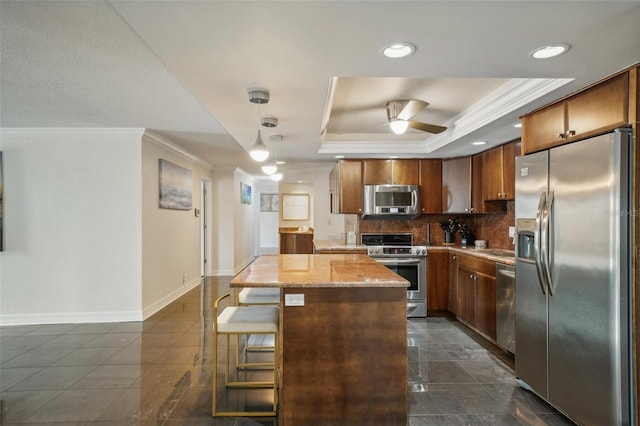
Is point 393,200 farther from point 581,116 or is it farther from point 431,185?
point 581,116

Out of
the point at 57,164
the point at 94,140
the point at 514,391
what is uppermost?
the point at 94,140

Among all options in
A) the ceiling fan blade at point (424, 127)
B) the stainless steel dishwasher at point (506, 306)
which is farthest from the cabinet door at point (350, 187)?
the stainless steel dishwasher at point (506, 306)

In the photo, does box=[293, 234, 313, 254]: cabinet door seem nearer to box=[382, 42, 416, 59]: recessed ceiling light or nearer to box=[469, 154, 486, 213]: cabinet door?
box=[469, 154, 486, 213]: cabinet door

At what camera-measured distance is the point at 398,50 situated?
66.9 inches

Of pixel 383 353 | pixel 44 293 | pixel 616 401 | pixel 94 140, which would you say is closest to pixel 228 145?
pixel 94 140

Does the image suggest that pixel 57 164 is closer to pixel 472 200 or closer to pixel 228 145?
pixel 228 145

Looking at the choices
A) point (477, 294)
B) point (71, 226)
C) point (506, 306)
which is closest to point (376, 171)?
point (477, 294)

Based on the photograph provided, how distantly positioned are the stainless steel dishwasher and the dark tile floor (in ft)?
0.58

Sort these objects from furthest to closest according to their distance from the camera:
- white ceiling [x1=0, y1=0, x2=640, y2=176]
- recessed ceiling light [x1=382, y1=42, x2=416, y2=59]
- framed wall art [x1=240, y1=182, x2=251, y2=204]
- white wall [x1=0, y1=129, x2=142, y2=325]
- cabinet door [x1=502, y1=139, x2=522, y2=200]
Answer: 1. framed wall art [x1=240, y1=182, x2=251, y2=204]
2. white wall [x1=0, y1=129, x2=142, y2=325]
3. cabinet door [x1=502, y1=139, x2=522, y2=200]
4. recessed ceiling light [x1=382, y1=42, x2=416, y2=59]
5. white ceiling [x1=0, y1=0, x2=640, y2=176]

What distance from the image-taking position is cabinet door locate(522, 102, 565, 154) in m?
2.28

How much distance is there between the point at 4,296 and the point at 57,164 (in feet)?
5.49

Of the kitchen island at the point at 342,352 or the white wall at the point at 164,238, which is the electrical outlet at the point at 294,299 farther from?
the white wall at the point at 164,238

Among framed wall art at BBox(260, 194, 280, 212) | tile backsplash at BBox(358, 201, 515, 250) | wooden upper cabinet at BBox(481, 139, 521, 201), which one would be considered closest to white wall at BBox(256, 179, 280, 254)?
framed wall art at BBox(260, 194, 280, 212)

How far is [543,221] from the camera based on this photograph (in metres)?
2.23
